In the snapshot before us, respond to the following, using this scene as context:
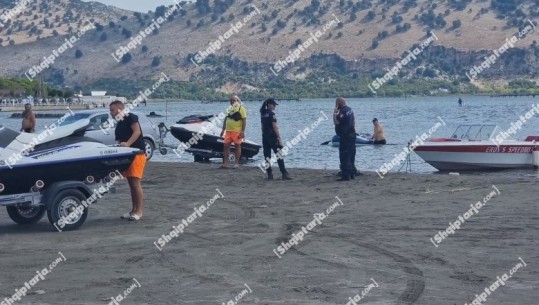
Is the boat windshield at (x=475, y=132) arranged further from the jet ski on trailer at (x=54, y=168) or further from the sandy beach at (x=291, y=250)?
the jet ski on trailer at (x=54, y=168)

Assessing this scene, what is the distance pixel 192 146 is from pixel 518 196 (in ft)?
53.0

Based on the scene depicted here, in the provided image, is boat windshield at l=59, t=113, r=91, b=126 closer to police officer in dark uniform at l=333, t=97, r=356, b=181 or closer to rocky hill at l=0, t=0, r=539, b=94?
police officer in dark uniform at l=333, t=97, r=356, b=181

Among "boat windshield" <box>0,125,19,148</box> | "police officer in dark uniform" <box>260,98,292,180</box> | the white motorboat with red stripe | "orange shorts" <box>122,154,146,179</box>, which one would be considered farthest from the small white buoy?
"boat windshield" <box>0,125,19,148</box>

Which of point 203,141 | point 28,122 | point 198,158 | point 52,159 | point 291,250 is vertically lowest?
point 198,158

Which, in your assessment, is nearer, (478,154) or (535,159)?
(535,159)

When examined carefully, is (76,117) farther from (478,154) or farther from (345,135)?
(478,154)

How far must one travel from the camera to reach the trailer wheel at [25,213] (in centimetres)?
1573

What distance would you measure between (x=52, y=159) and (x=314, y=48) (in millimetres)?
151046

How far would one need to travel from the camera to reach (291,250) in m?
12.8

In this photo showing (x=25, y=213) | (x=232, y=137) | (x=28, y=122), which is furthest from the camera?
A: (x=28, y=122)

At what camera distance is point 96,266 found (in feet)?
38.9

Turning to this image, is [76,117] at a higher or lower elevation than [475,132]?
higher

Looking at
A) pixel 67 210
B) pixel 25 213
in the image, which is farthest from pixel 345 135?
pixel 67 210

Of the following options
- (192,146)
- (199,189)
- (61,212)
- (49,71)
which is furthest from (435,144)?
(49,71)
